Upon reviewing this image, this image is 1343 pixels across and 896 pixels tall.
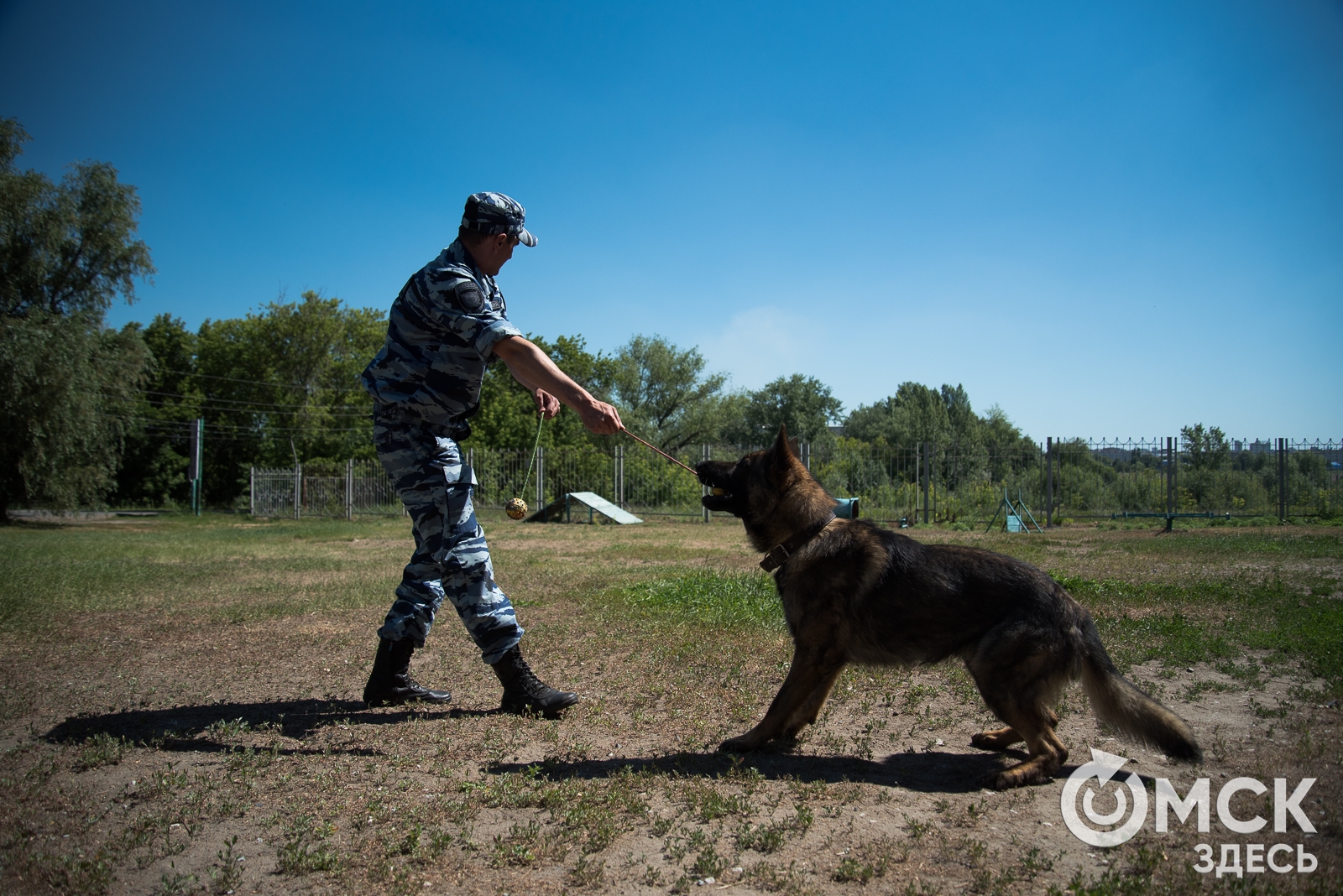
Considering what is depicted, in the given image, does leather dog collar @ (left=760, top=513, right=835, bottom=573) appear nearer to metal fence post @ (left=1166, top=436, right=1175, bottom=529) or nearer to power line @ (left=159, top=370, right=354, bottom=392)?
metal fence post @ (left=1166, top=436, right=1175, bottom=529)

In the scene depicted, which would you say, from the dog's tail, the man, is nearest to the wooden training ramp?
the man

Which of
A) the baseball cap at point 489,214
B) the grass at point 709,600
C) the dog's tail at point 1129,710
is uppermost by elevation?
the baseball cap at point 489,214

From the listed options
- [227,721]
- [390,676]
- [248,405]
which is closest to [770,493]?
[390,676]

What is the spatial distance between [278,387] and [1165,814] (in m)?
57.0

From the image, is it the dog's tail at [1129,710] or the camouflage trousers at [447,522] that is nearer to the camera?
the dog's tail at [1129,710]

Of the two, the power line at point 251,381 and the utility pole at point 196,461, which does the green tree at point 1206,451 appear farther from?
the power line at point 251,381

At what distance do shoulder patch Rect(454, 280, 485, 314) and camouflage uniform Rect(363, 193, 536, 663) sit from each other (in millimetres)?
24

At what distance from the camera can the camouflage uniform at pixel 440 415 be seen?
13.4 ft

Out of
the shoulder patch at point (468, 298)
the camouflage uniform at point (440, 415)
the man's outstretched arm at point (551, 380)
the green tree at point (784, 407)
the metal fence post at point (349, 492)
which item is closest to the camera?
the man's outstretched arm at point (551, 380)

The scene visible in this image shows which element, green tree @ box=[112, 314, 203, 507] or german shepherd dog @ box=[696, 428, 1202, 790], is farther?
green tree @ box=[112, 314, 203, 507]

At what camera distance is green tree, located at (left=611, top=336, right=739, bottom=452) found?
5384 centimetres

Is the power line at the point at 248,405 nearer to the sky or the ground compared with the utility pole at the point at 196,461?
nearer to the sky

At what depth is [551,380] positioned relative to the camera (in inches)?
153

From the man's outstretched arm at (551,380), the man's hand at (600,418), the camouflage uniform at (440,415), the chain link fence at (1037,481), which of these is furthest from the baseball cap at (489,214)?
the chain link fence at (1037,481)
